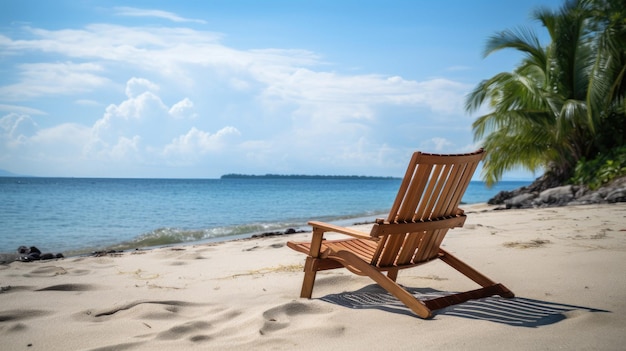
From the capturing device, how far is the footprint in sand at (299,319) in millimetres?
2939

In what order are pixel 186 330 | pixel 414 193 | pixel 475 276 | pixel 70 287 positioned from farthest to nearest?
1. pixel 70 287
2. pixel 475 276
3. pixel 414 193
4. pixel 186 330

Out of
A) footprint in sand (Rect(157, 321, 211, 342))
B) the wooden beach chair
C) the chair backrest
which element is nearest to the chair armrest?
the wooden beach chair

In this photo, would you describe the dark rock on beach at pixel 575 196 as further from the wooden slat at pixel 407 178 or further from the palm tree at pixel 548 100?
the wooden slat at pixel 407 178

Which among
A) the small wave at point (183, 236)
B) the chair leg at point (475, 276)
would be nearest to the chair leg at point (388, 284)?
the chair leg at point (475, 276)

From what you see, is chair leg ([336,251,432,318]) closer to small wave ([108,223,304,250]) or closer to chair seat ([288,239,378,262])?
chair seat ([288,239,378,262])

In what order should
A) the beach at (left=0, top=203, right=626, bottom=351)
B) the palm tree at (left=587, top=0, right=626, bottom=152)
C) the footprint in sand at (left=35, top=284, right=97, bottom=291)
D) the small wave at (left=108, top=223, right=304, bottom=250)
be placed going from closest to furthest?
the beach at (left=0, top=203, right=626, bottom=351), the footprint in sand at (left=35, top=284, right=97, bottom=291), the small wave at (left=108, top=223, right=304, bottom=250), the palm tree at (left=587, top=0, right=626, bottom=152)

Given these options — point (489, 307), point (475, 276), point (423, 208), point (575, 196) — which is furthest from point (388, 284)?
point (575, 196)

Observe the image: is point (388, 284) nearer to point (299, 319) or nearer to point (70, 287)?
point (299, 319)

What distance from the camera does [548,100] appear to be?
14.3 meters

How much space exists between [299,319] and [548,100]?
13246 millimetres

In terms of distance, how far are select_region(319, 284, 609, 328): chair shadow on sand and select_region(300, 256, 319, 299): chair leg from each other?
12 centimetres

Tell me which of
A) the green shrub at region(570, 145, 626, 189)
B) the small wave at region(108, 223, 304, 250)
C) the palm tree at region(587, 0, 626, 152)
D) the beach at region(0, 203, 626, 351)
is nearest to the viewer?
the beach at region(0, 203, 626, 351)

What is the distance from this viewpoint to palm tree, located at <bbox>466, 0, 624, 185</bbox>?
Result: 14461 millimetres

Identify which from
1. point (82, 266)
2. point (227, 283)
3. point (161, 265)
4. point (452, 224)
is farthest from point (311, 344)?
point (82, 266)
